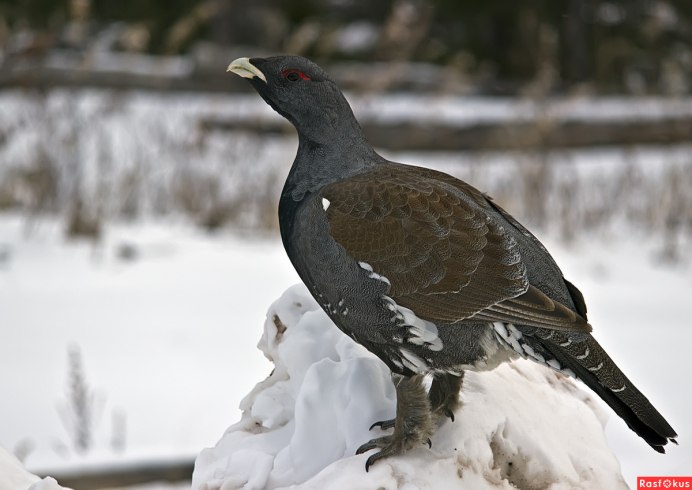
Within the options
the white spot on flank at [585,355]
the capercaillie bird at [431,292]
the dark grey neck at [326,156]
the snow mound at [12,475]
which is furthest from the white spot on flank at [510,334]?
the snow mound at [12,475]

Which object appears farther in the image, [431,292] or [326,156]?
[326,156]

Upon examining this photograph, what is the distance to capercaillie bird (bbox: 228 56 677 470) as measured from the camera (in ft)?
5.67

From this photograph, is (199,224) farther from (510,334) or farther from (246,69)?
(510,334)

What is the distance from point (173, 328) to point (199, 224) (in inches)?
65.5

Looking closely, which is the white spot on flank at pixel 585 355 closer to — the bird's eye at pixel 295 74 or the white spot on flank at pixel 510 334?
the white spot on flank at pixel 510 334

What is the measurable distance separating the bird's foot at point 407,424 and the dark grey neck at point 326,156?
0.43 m

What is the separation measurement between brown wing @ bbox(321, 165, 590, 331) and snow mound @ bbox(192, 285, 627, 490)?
0.28 meters

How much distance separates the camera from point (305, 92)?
6.31 feet

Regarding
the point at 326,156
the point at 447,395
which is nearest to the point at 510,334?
the point at 447,395

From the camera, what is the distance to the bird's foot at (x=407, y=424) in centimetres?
178

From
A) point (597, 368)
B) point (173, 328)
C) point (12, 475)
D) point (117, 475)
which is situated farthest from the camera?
point (173, 328)

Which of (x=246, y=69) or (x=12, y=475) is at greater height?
(x=246, y=69)

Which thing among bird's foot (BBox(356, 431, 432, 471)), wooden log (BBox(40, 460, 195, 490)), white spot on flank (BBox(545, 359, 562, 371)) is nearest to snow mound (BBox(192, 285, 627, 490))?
bird's foot (BBox(356, 431, 432, 471))

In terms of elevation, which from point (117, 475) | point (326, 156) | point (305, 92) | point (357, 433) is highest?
point (305, 92)
